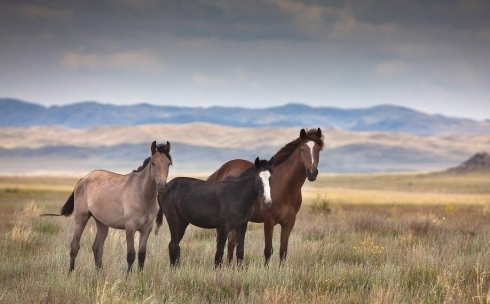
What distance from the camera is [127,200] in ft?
34.9

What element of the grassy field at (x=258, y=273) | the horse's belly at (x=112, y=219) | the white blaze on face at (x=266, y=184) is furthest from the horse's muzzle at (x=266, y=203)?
the horse's belly at (x=112, y=219)

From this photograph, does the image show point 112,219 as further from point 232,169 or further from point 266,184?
point 232,169

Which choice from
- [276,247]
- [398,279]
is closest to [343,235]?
[276,247]

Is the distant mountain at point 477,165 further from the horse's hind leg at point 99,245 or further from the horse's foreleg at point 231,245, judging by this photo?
the horse's hind leg at point 99,245

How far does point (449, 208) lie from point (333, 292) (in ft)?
69.4

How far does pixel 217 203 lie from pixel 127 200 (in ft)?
4.81

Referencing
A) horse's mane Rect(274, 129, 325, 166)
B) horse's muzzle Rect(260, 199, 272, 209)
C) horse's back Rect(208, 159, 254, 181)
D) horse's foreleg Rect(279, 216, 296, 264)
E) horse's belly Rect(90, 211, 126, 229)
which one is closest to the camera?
horse's muzzle Rect(260, 199, 272, 209)

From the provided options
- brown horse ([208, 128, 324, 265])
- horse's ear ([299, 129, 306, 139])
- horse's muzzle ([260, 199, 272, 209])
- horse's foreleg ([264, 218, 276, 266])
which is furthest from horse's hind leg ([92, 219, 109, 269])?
horse's ear ([299, 129, 306, 139])

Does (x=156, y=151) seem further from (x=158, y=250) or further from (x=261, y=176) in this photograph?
(x=158, y=250)

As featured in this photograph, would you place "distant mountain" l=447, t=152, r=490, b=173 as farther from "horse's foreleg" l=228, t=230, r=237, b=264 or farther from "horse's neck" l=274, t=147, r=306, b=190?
"horse's neck" l=274, t=147, r=306, b=190

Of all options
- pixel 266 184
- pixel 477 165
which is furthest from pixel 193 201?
pixel 477 165

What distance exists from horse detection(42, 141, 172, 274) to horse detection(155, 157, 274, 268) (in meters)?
0.78

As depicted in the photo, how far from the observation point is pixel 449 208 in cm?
2928

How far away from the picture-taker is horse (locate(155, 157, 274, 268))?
11.0m
